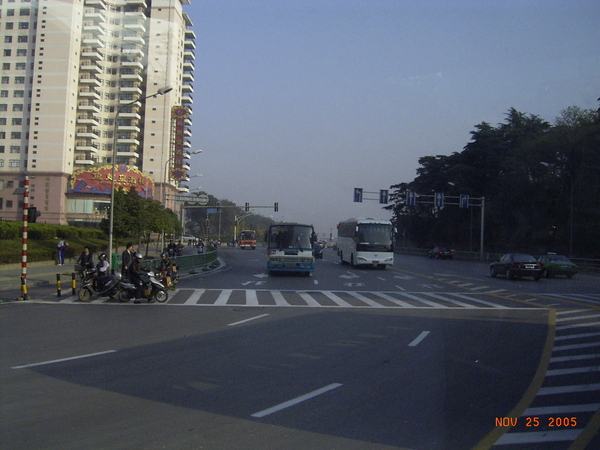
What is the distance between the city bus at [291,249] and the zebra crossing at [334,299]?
283 inches

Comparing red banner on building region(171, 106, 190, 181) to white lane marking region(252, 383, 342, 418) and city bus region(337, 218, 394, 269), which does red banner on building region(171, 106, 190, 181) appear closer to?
city bus region(337, 218, 394, 269)

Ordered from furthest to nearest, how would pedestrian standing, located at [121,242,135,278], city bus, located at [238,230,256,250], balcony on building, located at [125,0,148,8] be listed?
city bus, located at [238,230,256,250] → balcony on building, located at [125,0,148,8] → pedestrian standing, located at [121,242,135,278]

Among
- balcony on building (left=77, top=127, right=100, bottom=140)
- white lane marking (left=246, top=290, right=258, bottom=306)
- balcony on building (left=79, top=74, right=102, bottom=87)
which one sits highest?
balcony on building (left=79, top=74, right=102, bottom=87)

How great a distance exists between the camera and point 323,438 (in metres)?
5.60

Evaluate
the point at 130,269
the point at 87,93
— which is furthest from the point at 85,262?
the point at 87,93

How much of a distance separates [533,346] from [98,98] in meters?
77.8

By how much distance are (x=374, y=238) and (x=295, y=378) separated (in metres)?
30.6

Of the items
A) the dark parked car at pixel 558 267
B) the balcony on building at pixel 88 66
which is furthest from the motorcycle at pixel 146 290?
the balcony on building at pixel 88 66

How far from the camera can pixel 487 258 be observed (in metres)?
56.3

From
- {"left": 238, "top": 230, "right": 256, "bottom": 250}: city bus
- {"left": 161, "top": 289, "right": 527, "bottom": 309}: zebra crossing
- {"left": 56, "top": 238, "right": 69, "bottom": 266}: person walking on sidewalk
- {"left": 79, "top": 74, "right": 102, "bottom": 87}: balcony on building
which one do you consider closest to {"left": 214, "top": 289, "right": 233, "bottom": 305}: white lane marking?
{"left": 161, "top": 289, "right": 527, "bottom": 309}: zebra crossing

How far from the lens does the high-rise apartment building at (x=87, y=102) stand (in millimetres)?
53594

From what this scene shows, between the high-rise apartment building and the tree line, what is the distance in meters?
36.3

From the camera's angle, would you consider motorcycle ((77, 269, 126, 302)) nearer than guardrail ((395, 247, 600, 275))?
Yes

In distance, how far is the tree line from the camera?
160 feet
